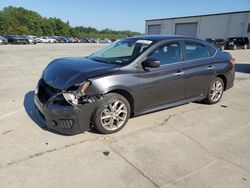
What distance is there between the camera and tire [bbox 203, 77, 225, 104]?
18.3 feet

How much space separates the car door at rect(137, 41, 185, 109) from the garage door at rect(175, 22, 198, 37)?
148 ft

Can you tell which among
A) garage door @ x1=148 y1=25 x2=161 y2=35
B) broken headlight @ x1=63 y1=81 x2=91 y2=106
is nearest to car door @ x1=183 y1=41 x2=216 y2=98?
broken headlight @ x1=63 y1=81 x2=91 y2=106

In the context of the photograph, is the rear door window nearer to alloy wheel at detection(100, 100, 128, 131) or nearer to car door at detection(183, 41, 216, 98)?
car door at detection(183, 41, 216, 98)

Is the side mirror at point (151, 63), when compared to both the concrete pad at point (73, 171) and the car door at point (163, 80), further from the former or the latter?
the concrete pad at point (73, 171)

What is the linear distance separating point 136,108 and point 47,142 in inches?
61.9

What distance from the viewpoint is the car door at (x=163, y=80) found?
4.29 meters

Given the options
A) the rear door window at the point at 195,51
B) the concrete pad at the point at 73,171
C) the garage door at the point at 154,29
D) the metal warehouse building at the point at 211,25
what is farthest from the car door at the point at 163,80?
the garage door at the point at 154,29

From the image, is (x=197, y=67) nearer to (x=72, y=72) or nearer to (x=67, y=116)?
(x=72, y=72)

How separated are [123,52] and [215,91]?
7.96ft

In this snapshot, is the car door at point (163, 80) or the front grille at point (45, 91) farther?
the car door at point (163, 80)

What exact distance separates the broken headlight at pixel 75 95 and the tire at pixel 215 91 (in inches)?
124

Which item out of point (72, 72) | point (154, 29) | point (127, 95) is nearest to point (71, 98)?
point (72, 72)

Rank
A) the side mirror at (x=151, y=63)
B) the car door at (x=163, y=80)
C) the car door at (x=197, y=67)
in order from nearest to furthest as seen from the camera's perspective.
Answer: the side mirror at (x=151, y=63) < the car door at (x=163, y=80) < the car door at (x=197, y=67)

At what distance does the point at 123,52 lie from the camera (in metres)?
4.97
